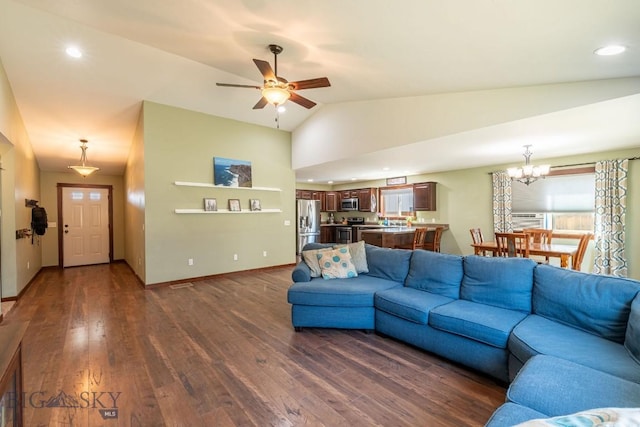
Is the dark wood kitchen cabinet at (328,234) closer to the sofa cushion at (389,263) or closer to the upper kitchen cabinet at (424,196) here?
the upper kitchen cabinet at (424,196)

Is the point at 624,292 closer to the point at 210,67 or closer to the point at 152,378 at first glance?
the point at 152,378

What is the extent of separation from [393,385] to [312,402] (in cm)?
64

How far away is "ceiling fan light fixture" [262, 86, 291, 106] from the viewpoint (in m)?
3.15

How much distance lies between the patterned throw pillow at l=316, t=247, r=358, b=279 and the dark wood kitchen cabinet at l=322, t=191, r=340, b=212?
675 cm

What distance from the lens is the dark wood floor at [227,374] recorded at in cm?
192

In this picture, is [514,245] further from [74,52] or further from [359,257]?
[74,52]

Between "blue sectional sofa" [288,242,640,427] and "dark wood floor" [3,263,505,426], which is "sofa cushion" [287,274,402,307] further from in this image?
"dark wood floor" [3,263,505,426]

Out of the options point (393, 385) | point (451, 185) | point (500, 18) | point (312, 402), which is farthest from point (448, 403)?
point (451, 185)

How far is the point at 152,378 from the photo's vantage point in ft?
7.73

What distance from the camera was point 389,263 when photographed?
359 cm

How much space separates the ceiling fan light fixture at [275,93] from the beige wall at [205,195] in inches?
114

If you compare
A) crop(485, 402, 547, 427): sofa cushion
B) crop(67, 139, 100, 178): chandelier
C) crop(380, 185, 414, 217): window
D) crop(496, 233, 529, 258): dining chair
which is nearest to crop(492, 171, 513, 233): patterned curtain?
crop(496, 233, 529, 258): dining chair

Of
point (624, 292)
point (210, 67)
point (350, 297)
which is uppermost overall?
point (210, 67)

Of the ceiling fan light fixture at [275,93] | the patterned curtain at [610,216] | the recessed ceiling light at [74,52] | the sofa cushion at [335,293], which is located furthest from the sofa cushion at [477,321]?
the recessed ceiling light at [74,52]
